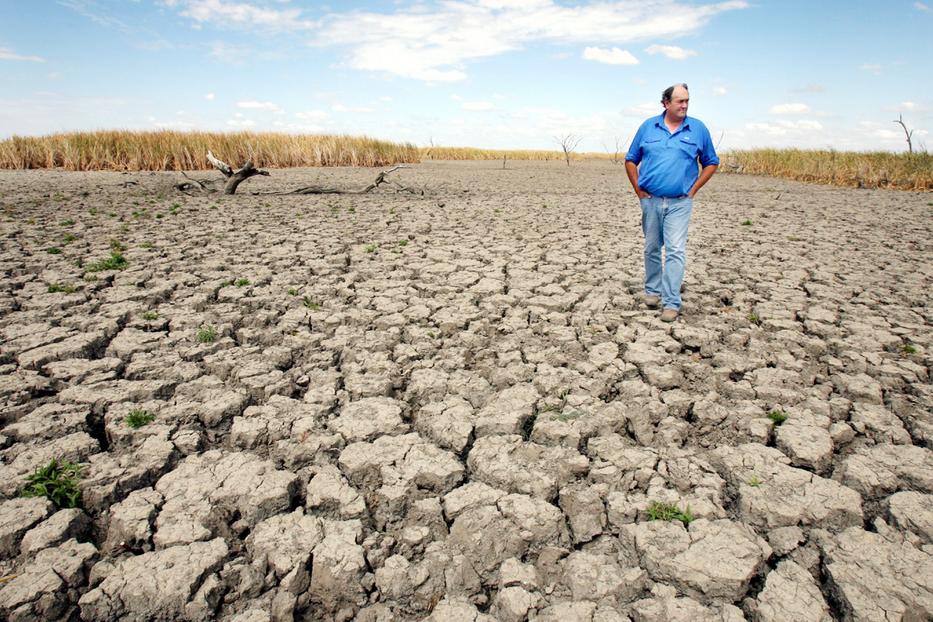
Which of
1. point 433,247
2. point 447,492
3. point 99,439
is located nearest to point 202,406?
point 99,439

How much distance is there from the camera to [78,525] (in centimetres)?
189

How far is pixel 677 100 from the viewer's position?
354cm

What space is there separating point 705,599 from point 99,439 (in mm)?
2572

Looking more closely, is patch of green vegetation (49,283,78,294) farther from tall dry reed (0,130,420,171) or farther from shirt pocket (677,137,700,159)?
tall dry reed (0,130,420,171)

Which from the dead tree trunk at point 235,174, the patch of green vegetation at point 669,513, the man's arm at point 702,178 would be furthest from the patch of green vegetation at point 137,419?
the dead tree trunk at point 235,174

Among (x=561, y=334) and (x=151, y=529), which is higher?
(x=561, y=334)

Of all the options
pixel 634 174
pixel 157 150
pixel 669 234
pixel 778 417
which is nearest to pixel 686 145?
pixel 634 174

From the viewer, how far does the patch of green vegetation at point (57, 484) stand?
2.00 metres

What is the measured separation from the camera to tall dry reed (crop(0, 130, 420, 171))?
1540 centimetres

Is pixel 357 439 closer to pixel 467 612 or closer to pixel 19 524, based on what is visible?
pixel 467 612

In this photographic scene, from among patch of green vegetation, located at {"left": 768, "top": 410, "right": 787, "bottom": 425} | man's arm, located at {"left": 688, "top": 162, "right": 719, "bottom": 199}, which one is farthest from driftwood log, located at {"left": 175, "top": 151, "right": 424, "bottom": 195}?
patch of green vegetation, located at {"left": 768, "top": 410, "right": 787, "bottom": 425}

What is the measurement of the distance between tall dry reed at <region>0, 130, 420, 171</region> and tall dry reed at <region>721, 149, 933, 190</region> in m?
16.0

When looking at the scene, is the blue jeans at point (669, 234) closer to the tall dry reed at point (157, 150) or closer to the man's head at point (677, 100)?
the man's head at point (677, 100)

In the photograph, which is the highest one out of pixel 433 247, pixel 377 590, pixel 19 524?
pixel 433 247
